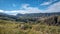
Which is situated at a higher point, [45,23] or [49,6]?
[49,6]

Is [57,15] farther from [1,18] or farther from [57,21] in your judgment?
[1,18]

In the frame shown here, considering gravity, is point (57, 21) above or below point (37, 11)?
below

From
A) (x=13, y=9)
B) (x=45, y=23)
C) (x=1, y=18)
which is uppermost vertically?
(x=13, y=9)

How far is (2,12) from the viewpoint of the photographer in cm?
568

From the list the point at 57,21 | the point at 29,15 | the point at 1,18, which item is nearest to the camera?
the point at 1,18

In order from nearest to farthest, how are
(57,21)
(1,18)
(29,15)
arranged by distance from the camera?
1. (1,18)
2. (29,15)
3. (57,21)

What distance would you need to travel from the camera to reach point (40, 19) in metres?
6.18

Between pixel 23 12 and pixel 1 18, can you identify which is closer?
pixel 1 18

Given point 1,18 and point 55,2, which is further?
point 55,2

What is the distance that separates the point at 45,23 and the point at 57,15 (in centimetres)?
93

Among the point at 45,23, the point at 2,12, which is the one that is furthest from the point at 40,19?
the point at 2,12

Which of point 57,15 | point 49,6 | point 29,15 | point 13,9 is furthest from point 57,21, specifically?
point 13,9

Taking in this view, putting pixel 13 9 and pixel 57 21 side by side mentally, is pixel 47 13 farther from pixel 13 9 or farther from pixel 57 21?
pixel 13 9

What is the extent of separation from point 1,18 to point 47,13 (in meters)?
2.19
